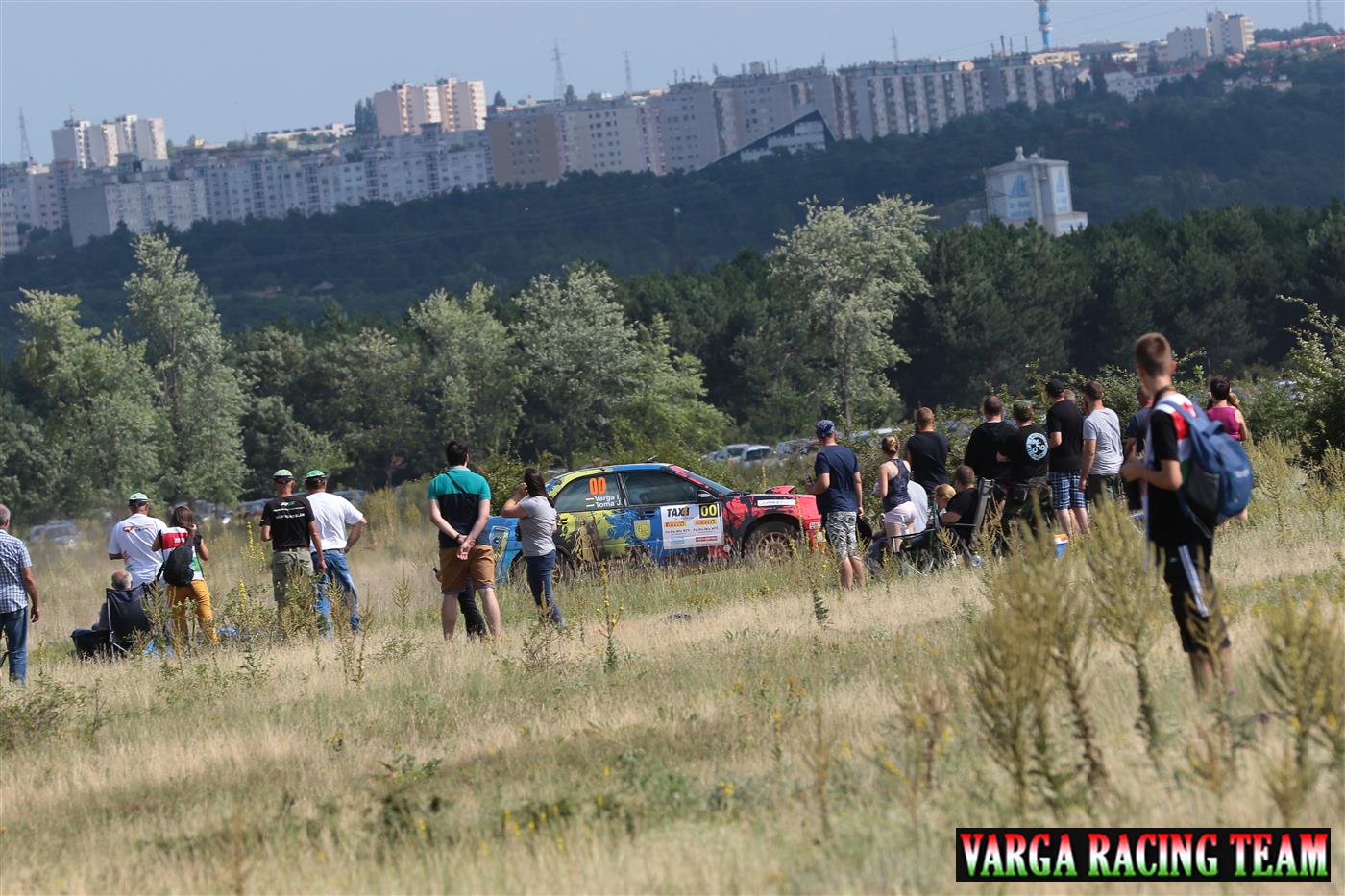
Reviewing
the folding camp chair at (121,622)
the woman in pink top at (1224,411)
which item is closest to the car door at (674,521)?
the folding camp chair at (121,622)

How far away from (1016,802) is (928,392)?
70406mm

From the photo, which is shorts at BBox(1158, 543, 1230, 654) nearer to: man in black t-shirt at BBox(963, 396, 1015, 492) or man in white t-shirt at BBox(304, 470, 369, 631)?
man in black t-shirt at BBox(963, 396, 1015, 492)

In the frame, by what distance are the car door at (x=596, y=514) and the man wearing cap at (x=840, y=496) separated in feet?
15.3

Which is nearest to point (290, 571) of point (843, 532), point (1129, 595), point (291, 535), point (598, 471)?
point (291, 535)

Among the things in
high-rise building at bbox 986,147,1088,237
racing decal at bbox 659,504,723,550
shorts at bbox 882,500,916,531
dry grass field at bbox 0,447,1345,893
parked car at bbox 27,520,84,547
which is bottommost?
dry grass field at bbox 0,447,1345,893

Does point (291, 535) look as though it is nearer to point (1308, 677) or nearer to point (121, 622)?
point (121, 622)

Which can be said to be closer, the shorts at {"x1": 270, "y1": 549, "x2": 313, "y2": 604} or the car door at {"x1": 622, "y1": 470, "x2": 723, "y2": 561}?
the shorts at {"x1": 270, "y1": 549, "x2": 313, "y2": 604}

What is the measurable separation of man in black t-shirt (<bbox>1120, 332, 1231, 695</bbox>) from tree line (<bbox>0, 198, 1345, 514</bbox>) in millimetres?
27223

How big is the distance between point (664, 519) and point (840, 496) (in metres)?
4.75

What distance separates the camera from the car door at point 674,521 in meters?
17.1

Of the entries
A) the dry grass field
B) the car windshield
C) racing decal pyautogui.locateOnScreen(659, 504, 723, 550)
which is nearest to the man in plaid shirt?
the dry grass field

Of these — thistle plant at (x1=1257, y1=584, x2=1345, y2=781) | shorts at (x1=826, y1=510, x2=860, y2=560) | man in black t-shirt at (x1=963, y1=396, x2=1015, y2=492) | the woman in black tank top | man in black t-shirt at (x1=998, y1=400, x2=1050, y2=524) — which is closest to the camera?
thistle plant at (x1=1257, y1=584, x2=1345, y2=781)

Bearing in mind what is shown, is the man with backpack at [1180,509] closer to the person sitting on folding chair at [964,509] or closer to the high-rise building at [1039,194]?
the person sitting on folding chair at [964,509]

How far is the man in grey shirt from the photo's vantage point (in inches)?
486
